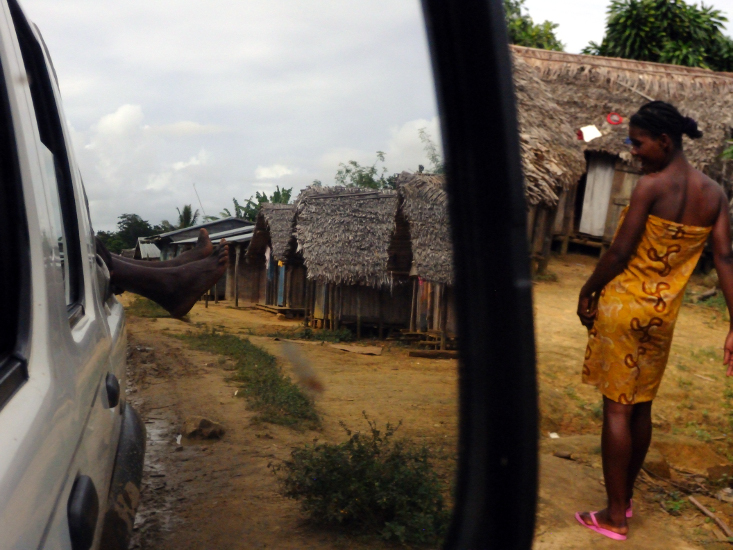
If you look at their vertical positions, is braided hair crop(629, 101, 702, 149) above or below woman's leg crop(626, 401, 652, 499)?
above

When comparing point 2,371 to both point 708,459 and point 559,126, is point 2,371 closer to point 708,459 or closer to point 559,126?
point 708,459

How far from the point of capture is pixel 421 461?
247 cm

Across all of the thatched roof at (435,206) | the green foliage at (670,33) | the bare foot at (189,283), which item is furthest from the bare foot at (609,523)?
the green foliage at (670,33)

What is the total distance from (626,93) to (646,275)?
13340 mm

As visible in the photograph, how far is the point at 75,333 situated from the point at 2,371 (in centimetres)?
59

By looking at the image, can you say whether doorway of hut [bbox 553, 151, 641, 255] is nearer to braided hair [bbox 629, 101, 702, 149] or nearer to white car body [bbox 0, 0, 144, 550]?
braided hair [bbox 629, 101, 702, 149]

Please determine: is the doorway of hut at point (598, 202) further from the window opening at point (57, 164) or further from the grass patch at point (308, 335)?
the window opening at point (57, 164)

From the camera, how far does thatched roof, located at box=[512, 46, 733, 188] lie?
46.9 feet

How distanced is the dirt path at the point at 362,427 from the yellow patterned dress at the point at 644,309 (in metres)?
0.68

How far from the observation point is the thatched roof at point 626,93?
14281 millimetres

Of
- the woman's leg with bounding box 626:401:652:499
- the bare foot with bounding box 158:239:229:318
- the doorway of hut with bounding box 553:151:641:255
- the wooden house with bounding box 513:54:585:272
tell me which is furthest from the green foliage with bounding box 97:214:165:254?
the doorway of hut with bounding box 553:151:641:255

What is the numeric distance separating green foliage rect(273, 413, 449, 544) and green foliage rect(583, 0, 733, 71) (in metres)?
18.2

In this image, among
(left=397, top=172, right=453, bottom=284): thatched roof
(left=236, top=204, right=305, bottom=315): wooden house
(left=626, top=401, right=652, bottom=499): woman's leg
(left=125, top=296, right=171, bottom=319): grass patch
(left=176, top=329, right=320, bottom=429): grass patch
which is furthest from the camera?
(left=236, top=204, right=305, bottom=315): wooden house

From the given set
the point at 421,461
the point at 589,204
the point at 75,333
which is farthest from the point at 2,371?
the point at 589,204
